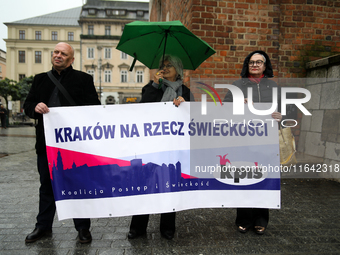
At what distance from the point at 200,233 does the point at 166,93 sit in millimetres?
1628

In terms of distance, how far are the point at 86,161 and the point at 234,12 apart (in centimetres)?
423

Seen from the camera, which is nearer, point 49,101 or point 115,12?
point 49,101

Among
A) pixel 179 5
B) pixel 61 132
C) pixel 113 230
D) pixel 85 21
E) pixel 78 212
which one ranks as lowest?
pixel 113 230

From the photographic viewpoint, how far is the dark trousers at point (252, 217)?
3.20m

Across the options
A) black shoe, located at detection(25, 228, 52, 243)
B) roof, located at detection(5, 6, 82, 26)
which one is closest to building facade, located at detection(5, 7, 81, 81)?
roof, located at detection(5, 6, 82, 26)

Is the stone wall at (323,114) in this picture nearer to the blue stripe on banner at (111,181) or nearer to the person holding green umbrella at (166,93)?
the person holding green umbrella at (166,93)

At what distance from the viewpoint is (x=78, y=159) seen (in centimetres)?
293

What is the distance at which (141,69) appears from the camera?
55.2 metres

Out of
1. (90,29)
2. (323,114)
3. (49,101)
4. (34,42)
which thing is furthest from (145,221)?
(34,42)

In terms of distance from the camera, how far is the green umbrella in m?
2.99

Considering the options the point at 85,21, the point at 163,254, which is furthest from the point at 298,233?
the point at 85,21

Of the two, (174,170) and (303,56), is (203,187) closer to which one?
(174,170)

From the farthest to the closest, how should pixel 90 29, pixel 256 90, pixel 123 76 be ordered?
pixel 90 29 < pixel 123 76 < pixel 256 90

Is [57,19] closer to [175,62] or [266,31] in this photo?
[266,31]
